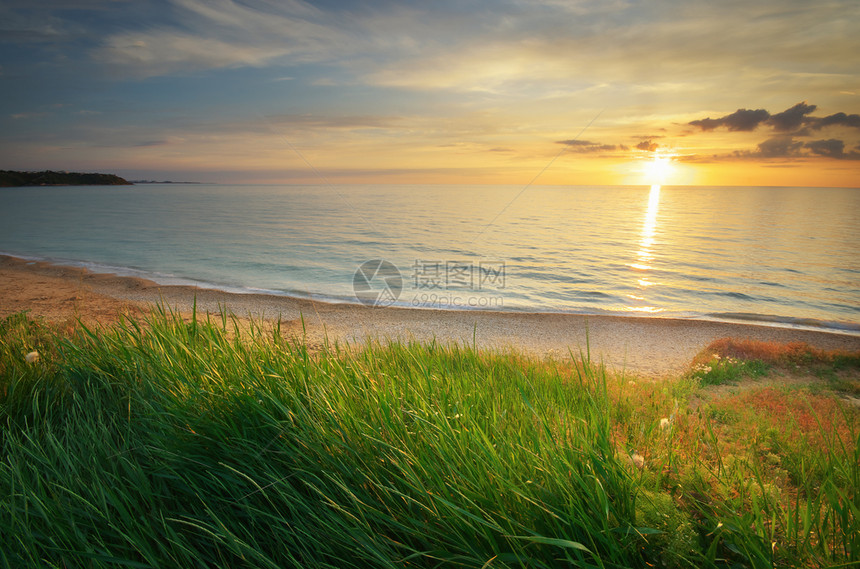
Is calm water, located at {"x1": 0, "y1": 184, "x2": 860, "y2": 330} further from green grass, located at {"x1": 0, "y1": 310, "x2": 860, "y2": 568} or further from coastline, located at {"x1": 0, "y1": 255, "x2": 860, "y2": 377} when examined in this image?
green grass, located at {"x1": 0, "y1": 310, "x2": 860, "y2": 568}

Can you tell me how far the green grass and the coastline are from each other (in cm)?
634

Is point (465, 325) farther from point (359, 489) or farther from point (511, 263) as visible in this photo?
point (511, 263)

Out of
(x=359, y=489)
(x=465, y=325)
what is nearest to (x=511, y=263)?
(x=465, y=325)

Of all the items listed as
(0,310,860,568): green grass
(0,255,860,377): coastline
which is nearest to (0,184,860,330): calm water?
(0,255,860,377): coastline

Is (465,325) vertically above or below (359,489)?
below

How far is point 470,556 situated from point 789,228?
55.4m

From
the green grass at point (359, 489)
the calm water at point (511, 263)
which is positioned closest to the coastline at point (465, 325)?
the calm water at point (511, 263)

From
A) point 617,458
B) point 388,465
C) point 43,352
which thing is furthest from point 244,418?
point 43,352

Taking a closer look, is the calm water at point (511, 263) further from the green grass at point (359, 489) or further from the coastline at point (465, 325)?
the green grass at point (359, 489)

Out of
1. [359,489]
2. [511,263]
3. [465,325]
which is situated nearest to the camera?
[359,489]

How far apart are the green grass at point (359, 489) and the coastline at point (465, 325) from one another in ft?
20.8

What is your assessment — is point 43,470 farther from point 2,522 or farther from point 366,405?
point 366,405

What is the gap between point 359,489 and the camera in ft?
6.63

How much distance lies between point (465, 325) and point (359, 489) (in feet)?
33.9
